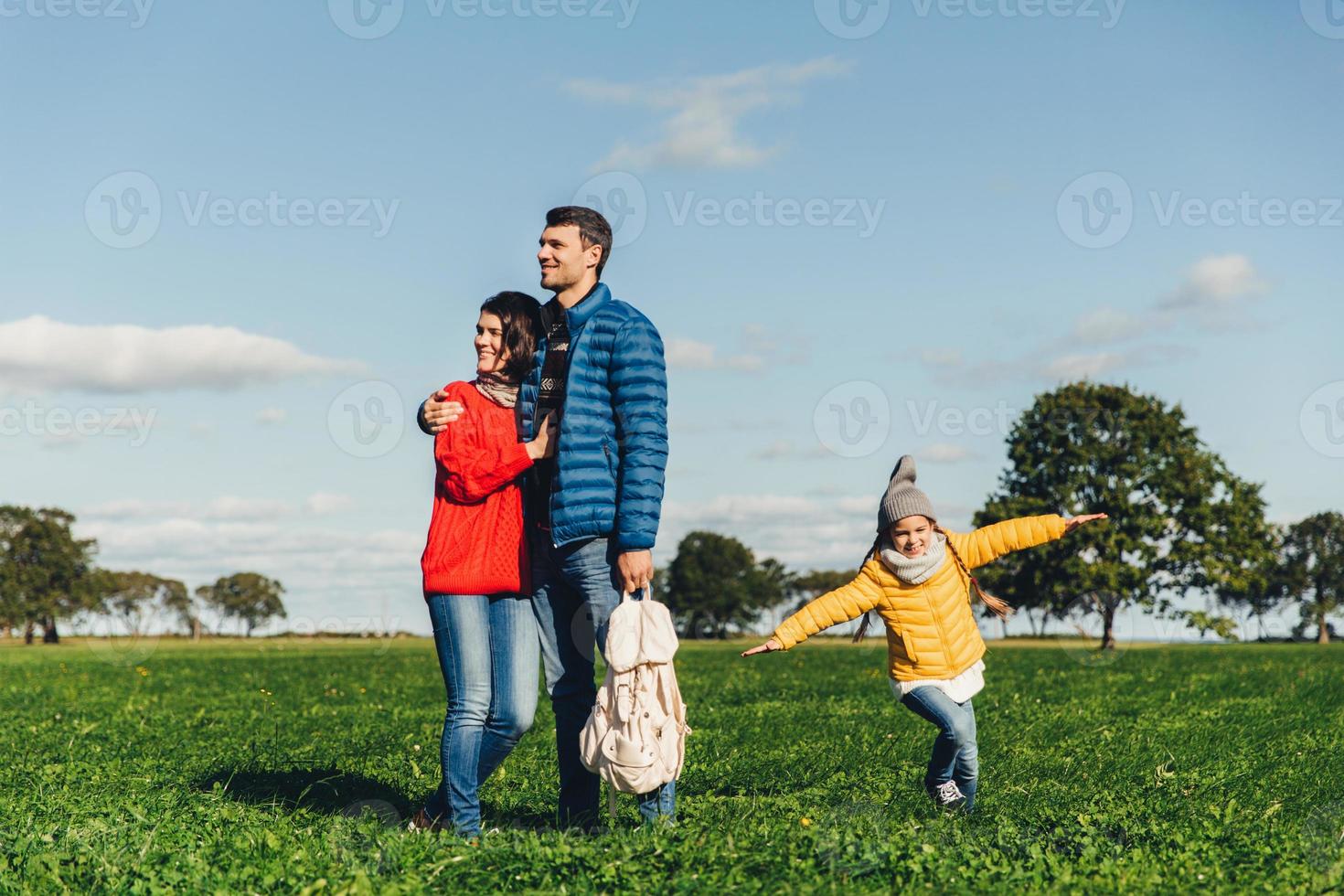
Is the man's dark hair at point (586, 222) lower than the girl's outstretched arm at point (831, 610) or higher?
higher

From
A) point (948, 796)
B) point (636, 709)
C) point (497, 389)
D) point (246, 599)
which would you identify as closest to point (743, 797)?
point (948, 796)

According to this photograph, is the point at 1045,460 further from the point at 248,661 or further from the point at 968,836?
the point at 968,836

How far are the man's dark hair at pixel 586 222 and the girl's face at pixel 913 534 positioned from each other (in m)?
2.22

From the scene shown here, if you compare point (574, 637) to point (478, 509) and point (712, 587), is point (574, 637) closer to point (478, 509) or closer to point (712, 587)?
point (478, 509)

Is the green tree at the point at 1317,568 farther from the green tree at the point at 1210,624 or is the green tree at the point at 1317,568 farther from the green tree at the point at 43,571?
the green tree at the point at 43,571

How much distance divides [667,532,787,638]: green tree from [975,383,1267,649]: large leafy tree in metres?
42.5

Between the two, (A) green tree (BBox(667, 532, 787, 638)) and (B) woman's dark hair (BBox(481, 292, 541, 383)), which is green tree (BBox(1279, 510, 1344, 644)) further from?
(B) woman's dark hair (BBox(481, 292, 541, 383))

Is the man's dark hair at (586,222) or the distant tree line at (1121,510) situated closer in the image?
the man's dark hair at (586,222)

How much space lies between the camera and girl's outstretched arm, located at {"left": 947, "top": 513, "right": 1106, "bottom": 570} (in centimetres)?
679

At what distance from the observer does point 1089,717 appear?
11289mm

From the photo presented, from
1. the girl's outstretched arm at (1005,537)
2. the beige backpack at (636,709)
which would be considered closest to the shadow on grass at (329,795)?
the beige backpack at (636,709)

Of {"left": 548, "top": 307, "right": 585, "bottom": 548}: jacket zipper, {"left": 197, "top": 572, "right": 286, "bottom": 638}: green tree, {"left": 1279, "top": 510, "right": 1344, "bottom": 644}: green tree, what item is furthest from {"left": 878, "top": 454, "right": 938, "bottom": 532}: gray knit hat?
{"left": 197, "top": 572, "right": 286, "bottom": 638}: green tree

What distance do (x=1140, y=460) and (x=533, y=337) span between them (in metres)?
40.0

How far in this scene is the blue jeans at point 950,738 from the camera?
661 cm
